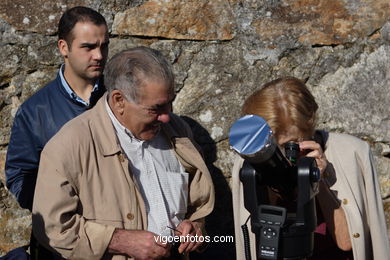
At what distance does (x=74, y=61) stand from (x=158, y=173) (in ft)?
2.22

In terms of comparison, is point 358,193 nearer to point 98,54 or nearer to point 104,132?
point 104,132

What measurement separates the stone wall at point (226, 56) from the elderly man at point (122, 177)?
2.01 feet

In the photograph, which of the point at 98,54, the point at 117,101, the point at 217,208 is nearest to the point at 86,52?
the point at 98,54

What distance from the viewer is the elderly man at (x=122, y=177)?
107 inches

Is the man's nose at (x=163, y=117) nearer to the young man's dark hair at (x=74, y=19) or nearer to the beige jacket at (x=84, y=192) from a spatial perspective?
the beige jacket at (x=84, y=192)

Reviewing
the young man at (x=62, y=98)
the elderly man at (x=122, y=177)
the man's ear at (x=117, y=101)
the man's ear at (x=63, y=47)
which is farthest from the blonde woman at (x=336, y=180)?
the man's ear at (x=63, y=47)

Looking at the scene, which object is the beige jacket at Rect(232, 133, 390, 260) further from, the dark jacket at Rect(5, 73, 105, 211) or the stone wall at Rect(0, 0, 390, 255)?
the dark jacket at Rect(5, 73, 105, 211)

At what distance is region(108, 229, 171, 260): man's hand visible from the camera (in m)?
2.74

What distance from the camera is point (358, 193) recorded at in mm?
2871

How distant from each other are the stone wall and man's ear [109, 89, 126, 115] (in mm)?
750

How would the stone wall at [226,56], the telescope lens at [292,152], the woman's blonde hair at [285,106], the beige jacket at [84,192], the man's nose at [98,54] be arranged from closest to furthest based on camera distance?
the telescope lens at [292,152]
the beige jacket at [84,192]
the woman's blonde hair at [285,106]
the man's nose at [98,54]
the stone wall at [226,56]

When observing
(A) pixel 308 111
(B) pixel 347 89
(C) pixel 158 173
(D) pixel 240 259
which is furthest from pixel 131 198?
(B) pixel 347 89

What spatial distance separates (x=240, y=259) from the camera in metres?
3.06

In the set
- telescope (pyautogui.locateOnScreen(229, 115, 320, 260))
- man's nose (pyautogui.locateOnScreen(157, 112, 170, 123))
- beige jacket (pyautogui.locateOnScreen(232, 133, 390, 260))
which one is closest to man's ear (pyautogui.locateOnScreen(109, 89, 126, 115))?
man's nose (pyautogui.locateOnScreen(157, 112, 170, 123))
